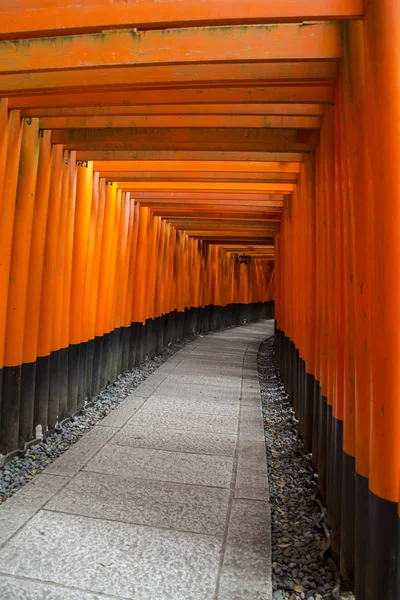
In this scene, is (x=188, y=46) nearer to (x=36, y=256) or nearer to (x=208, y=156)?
(x=208, y=156)

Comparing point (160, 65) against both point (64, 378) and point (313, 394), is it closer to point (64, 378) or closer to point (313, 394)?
point (313, 394)

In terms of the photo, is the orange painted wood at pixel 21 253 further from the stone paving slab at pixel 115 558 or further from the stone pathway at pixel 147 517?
the stone paving slab at pixel 115 558

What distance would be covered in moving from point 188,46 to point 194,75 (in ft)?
0.71

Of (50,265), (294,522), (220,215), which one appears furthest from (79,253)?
(220,215)

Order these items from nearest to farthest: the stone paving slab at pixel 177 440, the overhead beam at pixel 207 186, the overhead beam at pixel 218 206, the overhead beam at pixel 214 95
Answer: the overhead beam at pixel 214 95 < the stone paving slab at pixel 177 440 < the overhead beam at pixel 207 186 < the overhead beam at pixel 218 206

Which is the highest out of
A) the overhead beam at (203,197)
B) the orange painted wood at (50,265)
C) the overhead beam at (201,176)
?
the overhead beam at (203,197)

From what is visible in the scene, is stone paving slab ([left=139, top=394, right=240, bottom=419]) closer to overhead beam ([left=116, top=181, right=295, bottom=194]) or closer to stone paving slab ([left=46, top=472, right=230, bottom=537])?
stone paving slab ([left=46, top=472, right=230, bottom=537])

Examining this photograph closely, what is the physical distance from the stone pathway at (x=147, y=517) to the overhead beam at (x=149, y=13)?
2.89m

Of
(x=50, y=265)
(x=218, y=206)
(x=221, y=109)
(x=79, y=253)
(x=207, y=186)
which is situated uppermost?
(x=218, y=206)

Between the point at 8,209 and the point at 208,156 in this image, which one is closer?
the point at 8,209

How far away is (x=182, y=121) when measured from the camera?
3.71 metres

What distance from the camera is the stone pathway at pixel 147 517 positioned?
2.21 metres

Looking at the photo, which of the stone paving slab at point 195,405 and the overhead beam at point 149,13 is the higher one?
the overhead beam at point 149,13

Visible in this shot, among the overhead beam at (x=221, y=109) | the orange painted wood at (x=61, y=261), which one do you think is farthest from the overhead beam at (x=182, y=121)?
the orange painted wood at (x=61, y=261)
